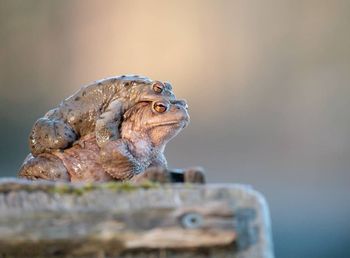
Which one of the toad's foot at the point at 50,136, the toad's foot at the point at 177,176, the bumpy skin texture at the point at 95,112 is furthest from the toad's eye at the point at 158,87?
the toad's foot at the point at 177,176

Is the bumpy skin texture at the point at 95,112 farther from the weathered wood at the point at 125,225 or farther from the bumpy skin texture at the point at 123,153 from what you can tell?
the weathered wood at the point at 125,225

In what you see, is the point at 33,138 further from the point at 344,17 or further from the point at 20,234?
the point at 344,17

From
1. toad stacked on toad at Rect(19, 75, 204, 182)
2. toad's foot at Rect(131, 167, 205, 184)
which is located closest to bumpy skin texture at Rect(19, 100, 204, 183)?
toad stacked on toad at Rect(19, 75, 204, 182)

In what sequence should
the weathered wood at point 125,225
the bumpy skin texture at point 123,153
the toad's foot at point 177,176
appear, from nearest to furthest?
the weathered wood at point 125,225 → the toad's foot at point 177,176 → the bumpy skin texture at point 123,153

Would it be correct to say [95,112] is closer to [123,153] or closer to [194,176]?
[123,153]

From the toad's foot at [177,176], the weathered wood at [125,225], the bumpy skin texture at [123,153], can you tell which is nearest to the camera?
the weathered wood at [125,225]

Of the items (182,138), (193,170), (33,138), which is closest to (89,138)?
(33,138)
